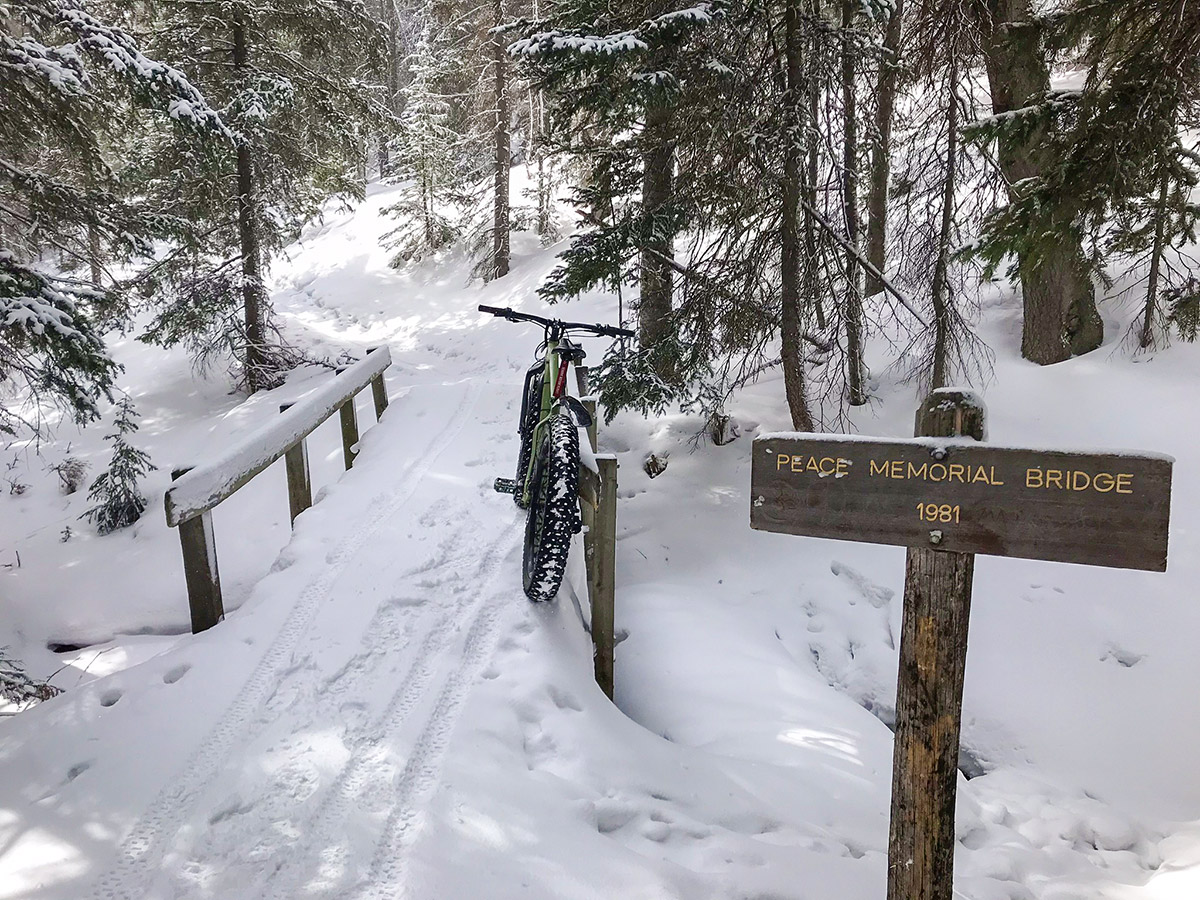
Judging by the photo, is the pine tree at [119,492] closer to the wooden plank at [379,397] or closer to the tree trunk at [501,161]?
the wooden plank at [379,397]

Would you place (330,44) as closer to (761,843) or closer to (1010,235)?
(1010,235)

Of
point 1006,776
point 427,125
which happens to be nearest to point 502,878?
point 1006,776

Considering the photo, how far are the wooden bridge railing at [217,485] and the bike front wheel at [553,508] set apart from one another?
1924mm

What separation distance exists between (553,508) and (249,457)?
233cm

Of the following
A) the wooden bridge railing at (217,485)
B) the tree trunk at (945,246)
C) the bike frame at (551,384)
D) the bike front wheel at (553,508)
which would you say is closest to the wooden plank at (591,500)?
the bike front wheel at (553,508)

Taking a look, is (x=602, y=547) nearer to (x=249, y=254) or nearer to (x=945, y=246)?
(x=945, y=246)

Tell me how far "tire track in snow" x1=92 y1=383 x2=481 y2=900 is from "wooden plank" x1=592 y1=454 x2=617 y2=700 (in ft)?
5.98

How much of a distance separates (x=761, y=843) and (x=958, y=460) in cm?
207

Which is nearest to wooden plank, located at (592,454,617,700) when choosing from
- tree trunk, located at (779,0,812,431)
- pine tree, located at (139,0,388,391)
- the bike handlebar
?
the bike handlebar

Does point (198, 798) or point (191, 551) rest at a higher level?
point (191, 551)

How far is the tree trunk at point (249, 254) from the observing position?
37.8 ft

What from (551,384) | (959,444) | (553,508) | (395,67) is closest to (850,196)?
(551,384)

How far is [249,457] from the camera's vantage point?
5.00 metres

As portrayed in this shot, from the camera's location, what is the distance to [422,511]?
20.1ft
